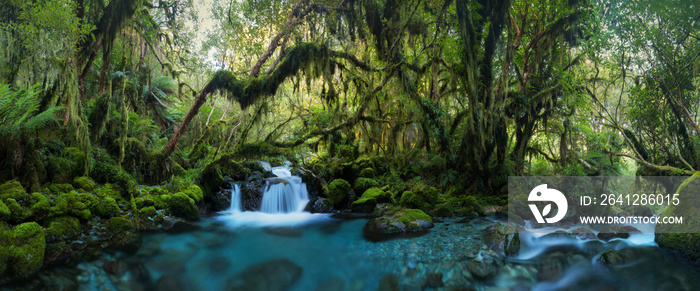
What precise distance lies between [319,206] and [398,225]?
3570mm

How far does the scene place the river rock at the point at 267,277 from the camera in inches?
170

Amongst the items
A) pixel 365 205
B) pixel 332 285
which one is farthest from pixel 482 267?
pixel 365 205

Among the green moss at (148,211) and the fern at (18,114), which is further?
the green moss at (148,211)

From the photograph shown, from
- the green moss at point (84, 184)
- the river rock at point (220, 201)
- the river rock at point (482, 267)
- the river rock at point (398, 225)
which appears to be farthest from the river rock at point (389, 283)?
the river rock at point (220, 201)

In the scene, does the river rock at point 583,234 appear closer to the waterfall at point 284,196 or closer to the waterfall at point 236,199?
the waterfall at point 284,196

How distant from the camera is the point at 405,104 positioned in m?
9.70

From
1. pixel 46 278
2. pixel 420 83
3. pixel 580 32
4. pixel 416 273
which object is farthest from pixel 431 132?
pixel 46 278

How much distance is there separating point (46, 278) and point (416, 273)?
4492 mm

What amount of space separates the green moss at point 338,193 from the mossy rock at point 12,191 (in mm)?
6316

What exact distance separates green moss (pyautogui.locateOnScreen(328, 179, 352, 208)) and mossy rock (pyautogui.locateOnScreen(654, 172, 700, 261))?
670cm

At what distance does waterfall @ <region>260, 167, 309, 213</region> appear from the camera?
963 cm

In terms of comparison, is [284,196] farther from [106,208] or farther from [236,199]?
[106,208]

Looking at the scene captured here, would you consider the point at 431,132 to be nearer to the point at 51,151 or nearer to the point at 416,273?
the point at 416,273

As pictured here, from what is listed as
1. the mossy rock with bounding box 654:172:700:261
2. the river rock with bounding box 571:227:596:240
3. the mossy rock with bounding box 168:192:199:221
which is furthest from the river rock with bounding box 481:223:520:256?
the mossy rock with bounding box 168:192:199:221
